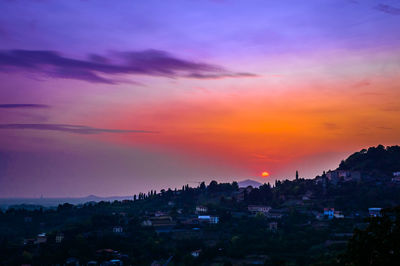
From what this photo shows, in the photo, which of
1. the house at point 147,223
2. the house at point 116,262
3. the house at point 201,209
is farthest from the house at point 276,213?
the house at point 116,262

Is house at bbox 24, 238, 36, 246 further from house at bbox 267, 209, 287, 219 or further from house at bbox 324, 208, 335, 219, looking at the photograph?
house at bbox 324, 208, 335, 219

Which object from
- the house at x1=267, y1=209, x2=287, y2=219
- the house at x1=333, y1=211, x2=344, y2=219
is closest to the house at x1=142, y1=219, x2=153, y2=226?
the house at x1=267, y1=209, x2=287, y2=219

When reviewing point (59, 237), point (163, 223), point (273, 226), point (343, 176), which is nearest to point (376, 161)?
point (343, 176)

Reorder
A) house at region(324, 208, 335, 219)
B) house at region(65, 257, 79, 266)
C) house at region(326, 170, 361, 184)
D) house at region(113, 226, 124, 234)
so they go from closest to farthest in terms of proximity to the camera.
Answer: house at region(65, 257, 79, 266)
house at region(113, 226, 124, 234)
house at region(324, 208, 335, 219)
house at region(326, 170, 361, 184)

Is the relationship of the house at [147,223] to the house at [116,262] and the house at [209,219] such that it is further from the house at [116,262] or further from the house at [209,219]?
the house at [116,262]

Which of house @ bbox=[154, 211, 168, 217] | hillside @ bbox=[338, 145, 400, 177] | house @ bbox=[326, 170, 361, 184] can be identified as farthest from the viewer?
hillside @ bbox=[338, 145, 400, 177]

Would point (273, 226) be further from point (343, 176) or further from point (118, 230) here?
point (343, 176)

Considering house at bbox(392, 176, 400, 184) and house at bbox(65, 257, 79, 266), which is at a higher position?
house at bbox(392, 176, 400, 184)

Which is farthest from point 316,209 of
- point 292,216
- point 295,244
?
point 295,244
